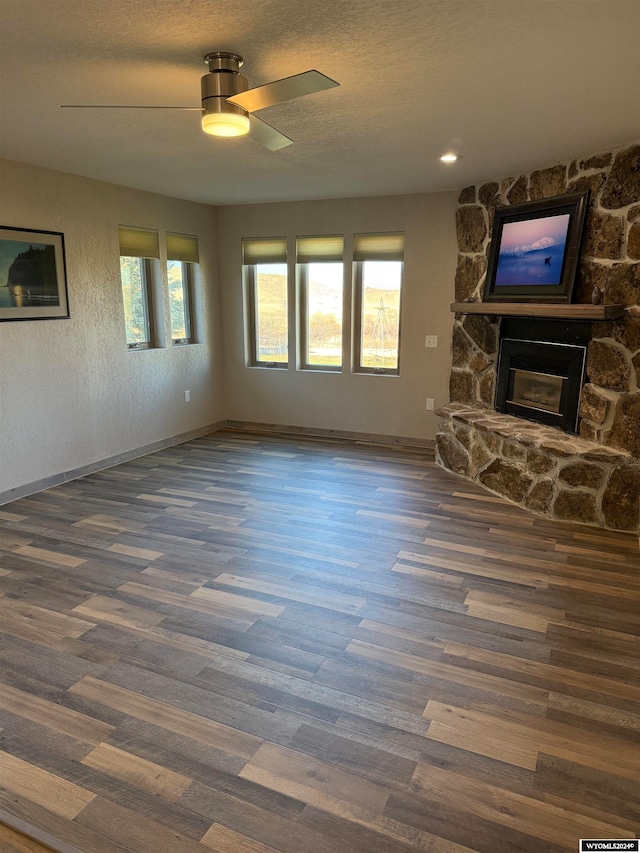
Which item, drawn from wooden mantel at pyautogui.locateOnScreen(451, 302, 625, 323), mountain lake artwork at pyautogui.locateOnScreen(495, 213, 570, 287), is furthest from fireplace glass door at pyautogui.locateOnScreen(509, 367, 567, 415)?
mountain lake artwork at pyautogui.locateOnScreen(495, 213, 570, 287)

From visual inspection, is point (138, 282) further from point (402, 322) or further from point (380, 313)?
point (402, 322)

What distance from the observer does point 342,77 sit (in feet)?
8.22

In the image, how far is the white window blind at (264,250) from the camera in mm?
6160

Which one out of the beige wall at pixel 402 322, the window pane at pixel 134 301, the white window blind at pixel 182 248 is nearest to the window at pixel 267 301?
the beige wall at pixel 402 322

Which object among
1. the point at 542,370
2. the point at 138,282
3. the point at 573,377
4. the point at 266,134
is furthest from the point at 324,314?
the point at 266,134

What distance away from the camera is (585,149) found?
3.74 metres

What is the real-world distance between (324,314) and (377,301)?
0.64 metres

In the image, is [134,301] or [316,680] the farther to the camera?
[134,301]

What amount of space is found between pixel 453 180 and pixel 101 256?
3.14 m

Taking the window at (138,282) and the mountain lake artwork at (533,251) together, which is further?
the window at (138,282)

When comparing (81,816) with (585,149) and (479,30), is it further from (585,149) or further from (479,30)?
(585,149)

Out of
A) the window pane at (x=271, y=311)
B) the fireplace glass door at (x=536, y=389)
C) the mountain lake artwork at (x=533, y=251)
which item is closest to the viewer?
the mountain lake artwork at (x=533, y=251)

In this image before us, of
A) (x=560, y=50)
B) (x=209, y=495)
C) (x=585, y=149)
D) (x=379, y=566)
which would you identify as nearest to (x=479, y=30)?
(x=560, y=50)

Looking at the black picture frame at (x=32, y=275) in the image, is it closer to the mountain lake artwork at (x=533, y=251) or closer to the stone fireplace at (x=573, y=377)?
the stone fireplace at (x=573, y=377)
